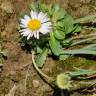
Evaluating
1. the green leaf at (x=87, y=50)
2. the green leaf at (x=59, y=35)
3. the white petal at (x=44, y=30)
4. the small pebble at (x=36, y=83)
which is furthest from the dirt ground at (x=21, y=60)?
the white petal at (x=44, y=30)

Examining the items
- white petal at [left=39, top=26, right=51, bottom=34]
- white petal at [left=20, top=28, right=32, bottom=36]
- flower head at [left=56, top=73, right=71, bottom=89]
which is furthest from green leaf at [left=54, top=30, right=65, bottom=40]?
flower head at [left=56, top=73, right=71, bottom=89]

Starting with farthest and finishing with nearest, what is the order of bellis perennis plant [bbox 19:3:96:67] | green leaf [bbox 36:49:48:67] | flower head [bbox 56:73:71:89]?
green leaf [bbox 36:49:48:67] → bellis perennis plant [bbox 19:3:96:67] → flower head [bbox 56:73:71:89]

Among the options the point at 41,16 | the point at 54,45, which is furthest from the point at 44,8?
the point at 54,45

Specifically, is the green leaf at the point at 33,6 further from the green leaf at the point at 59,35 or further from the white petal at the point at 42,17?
the green leaf at the point at 59,35

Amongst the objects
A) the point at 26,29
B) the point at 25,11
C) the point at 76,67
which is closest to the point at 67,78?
the point at 76,67

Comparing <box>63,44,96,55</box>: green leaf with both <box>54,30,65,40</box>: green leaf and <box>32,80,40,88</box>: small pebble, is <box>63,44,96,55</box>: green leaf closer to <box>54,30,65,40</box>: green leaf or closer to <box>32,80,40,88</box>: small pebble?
<box>54,30,65,40</box>: green leaf

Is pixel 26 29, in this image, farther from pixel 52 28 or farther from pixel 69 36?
pixel 69 36

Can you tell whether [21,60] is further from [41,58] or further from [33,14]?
→ [33,14]
